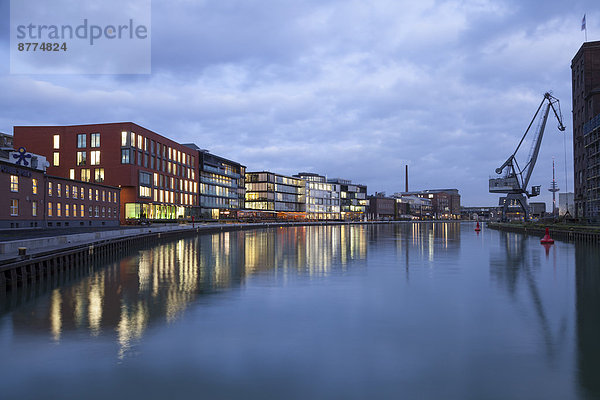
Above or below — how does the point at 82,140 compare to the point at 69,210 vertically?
above

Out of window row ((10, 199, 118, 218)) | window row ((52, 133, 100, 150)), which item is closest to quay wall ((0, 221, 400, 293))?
window row ((10, 199, 118, 218))

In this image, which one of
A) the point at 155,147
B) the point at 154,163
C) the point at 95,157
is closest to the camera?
the point at 95,157

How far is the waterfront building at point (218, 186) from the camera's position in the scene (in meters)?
140

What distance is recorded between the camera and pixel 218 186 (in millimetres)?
149500

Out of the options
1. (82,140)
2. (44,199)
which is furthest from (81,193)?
(82,140)

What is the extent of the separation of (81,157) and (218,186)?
54.3 m

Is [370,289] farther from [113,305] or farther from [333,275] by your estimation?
[113,305]

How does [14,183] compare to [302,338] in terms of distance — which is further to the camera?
[14,183]

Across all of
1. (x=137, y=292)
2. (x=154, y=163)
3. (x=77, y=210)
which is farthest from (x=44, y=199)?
(x=137, y=292)

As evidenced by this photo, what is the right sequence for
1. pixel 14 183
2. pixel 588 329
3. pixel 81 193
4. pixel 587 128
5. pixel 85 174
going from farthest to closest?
pixel 85 174 < pixel 587 128 < pixel 81 193 < pixel 14 183 < pixel 588 329

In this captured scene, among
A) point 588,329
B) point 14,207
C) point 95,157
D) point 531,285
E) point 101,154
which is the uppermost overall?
point 101,154

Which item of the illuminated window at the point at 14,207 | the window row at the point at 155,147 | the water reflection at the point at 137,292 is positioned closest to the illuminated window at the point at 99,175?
the window row at the point at 155,147

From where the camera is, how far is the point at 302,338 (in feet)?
45.1

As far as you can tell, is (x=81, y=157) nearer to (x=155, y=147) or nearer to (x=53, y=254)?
(x=155, y=147)
